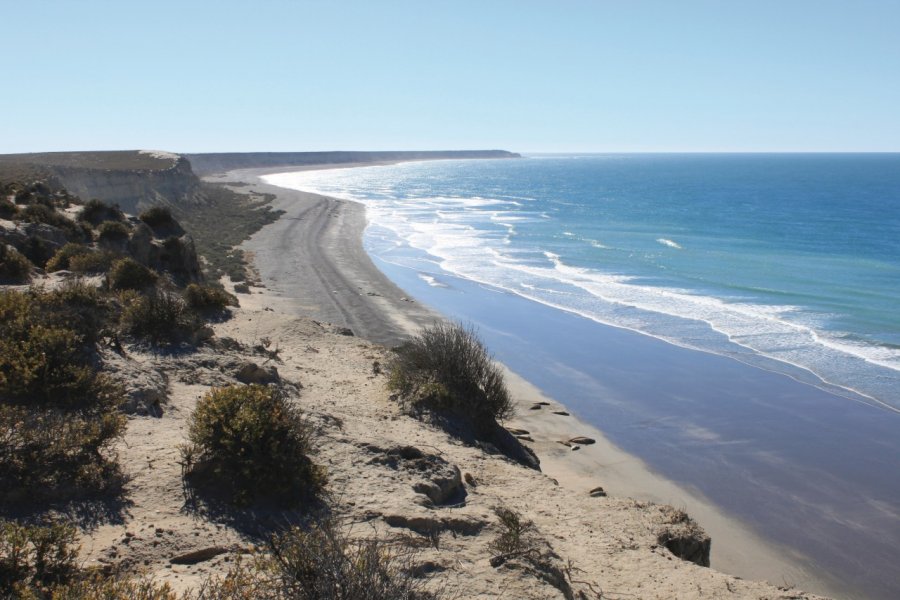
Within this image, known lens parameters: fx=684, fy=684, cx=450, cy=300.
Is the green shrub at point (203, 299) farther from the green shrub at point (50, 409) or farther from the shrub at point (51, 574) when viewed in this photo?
the shrub at point (51, 574)

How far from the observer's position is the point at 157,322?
45.3ft

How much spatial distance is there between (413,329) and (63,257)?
11447 millimetres

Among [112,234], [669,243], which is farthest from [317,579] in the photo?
[669,243]

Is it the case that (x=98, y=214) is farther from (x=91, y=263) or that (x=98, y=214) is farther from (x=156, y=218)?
(x=91, y=263)

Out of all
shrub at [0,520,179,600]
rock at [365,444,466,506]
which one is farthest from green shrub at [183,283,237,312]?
shrub at [0,520,179,600]

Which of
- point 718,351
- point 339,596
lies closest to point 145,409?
point 339,596

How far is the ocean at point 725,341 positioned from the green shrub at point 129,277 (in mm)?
11526

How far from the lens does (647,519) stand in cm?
1086

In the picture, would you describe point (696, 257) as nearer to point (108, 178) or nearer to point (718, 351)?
point (718, 351)

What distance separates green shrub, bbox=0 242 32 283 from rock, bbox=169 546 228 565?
12532mm

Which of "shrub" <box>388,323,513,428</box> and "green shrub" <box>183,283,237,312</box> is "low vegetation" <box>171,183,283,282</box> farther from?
"shrub" <box>388,323,513,428</box>

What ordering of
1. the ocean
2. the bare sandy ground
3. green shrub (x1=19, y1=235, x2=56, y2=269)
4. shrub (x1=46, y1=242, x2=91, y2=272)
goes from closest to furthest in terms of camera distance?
the bare sandy ground
the ocean
shrub (x1=46, y1=242, x2=91, y2=272)
green shrub (x1=19, y1=235, x2=56, y2=269)

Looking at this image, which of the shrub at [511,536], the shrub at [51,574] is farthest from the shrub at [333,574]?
the shrub at [511,536]

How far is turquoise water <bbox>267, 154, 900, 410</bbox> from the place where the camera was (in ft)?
81.0
